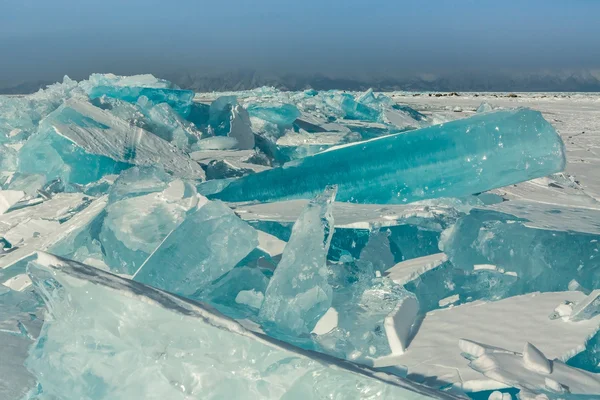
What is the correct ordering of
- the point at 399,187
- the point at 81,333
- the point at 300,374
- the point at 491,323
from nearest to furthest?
the point at 300,374 → the point at 81,333 → the point at 491,323 → the point at 399,187

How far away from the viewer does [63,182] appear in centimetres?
374

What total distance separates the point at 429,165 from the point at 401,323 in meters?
1.49

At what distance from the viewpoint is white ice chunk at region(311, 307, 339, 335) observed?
6.71ft

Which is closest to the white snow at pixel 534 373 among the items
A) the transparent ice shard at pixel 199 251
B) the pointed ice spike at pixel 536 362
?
the pointed ice spike at pixel 536 362

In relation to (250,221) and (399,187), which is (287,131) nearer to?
(399,187)

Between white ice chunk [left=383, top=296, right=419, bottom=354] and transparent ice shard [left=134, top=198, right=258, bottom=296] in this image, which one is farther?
transparent ice shard [left=134, top=198, right=258, bottom=296]

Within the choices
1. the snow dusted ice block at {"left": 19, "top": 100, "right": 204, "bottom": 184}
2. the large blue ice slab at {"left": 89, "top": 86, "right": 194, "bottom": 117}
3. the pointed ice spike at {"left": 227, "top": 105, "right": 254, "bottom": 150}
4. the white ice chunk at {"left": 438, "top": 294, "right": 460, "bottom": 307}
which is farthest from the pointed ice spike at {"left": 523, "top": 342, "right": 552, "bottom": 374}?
the large blue ice slab at {"left": 89, "top": 86, "right": 194, "bottom": 117}

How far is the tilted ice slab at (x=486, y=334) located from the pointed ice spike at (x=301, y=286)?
29 cm

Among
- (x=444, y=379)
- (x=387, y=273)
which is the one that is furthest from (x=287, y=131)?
(x=444, y=379)

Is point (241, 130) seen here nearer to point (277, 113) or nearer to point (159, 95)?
point (159, 95)

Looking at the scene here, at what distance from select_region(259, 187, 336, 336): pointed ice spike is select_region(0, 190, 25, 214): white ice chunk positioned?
2.20 meters

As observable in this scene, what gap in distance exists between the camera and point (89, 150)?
12.4 ft

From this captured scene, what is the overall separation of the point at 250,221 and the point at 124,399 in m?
1.43

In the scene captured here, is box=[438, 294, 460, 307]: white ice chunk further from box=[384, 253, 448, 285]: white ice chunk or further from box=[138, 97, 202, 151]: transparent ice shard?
box=[138, 97, 202, 151]: transparent ice shard
